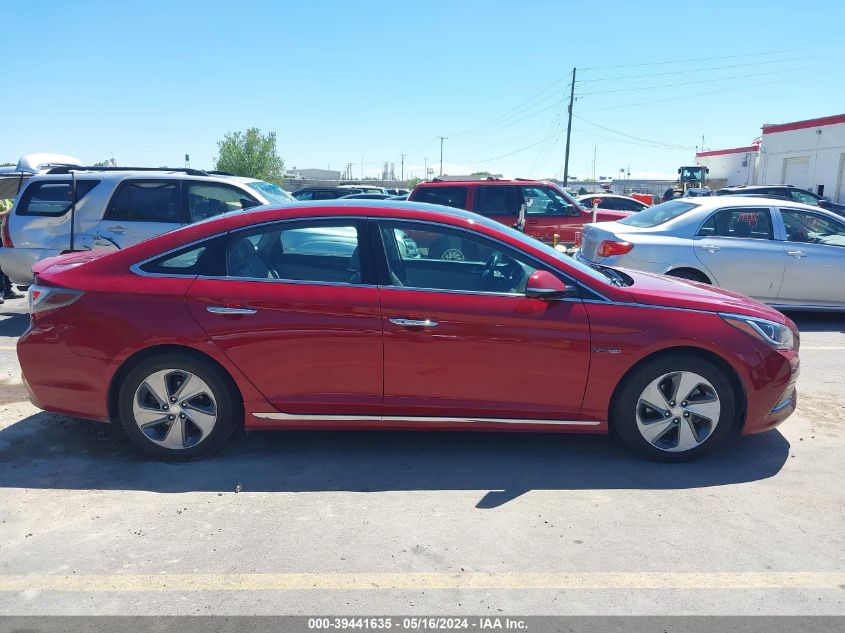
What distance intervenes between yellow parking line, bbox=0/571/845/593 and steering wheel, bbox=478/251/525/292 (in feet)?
5.92

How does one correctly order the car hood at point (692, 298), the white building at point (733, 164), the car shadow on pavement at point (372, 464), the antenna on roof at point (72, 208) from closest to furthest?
the car shadow on pavement at point (372, 464) → the car hood at point (692, 298) → the antenna on roof at point (72, 208) → the white building at point (733, 164)

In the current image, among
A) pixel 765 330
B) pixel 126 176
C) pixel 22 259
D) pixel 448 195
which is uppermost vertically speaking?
pixel 126 176

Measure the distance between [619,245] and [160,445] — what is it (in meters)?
5.98

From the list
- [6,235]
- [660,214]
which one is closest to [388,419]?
[660,214]

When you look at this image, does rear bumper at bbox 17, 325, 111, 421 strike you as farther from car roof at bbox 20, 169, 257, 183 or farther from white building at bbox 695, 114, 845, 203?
white building at bbox 695, 114, 845, 203

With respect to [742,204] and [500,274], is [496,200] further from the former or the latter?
[500,274]

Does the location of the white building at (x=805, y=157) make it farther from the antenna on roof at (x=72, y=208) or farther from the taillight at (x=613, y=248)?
the antenna on roof at (x=72, y=208)

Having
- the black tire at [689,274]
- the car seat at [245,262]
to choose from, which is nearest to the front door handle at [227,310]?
the car seat at [245,262]

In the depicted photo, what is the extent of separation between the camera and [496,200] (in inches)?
508

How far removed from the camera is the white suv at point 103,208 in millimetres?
8148

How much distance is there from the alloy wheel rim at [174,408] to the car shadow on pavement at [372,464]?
190 mm

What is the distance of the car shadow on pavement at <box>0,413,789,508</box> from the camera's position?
13.8 feet

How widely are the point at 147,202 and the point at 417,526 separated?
6053mm

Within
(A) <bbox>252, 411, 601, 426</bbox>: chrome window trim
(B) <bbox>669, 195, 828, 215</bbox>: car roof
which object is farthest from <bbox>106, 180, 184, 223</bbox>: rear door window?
(B) <bbox>669, 195, 828, 215</bbox>: car roof
